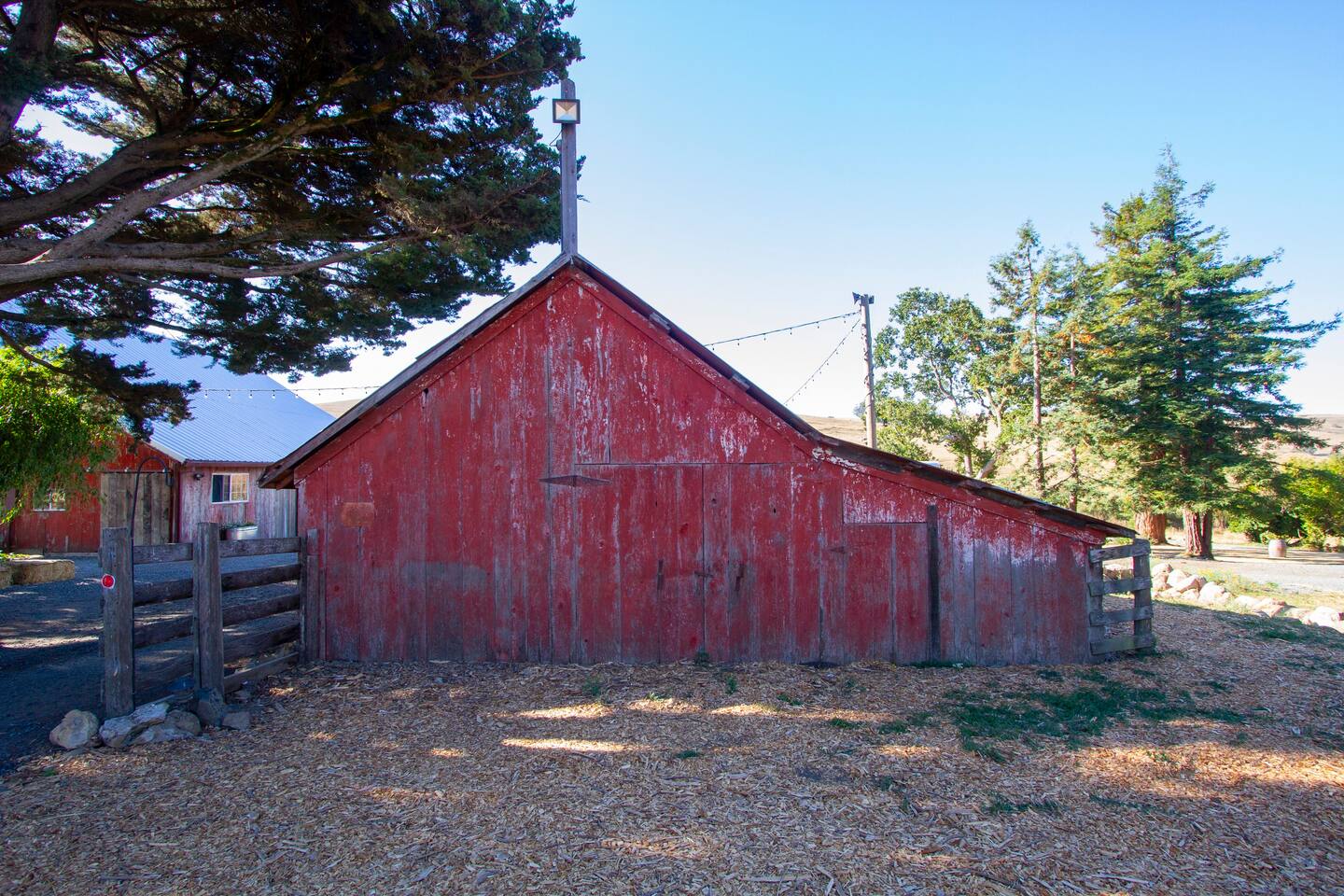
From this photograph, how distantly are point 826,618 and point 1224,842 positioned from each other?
410 centimetres

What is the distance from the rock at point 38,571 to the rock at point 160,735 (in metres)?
Answer: 13.6

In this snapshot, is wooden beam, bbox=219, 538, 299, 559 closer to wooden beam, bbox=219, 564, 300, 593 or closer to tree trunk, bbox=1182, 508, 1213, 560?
wooden beam, bbox=219, 564, 300, 593

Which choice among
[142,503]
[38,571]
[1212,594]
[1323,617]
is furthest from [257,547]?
[142,503]

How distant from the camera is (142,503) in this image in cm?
2092

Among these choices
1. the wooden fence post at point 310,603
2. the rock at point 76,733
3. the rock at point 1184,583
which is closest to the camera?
the rock at point 76,733

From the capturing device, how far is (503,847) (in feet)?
13.1

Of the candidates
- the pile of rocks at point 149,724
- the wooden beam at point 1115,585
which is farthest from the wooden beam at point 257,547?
the wooden beam at point 1115,585

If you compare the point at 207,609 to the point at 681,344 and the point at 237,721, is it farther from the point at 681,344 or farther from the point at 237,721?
the point at 681,344

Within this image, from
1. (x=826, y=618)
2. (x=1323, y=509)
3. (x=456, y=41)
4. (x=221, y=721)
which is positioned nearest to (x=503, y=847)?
(x=221, y=721)

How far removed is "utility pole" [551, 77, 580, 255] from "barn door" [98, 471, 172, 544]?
19.3 meters

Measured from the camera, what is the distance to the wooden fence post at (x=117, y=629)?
5805mm

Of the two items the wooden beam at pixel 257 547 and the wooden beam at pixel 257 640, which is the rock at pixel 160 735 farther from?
the wooden beam at pixel 257 547

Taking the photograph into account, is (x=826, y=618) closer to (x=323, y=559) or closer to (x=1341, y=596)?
(x=323, y=559)

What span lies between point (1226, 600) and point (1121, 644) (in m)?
7.25
